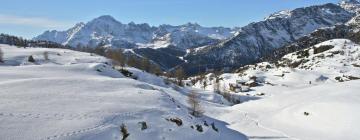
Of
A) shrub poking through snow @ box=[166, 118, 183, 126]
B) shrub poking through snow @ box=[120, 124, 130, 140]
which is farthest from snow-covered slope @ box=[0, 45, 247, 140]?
shrub poking through snow @ box=[166, 118, 183, 126]

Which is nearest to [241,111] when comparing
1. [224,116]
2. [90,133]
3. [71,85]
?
[224,116]

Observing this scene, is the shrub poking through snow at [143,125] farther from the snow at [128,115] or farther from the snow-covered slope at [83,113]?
the snow at [128,115]

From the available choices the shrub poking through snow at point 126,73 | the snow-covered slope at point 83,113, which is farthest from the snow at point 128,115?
the shrub poking through snow at point 126,73

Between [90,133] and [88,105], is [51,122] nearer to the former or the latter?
[90,133]

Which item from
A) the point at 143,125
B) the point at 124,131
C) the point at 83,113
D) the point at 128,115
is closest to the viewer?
the point at 124,131

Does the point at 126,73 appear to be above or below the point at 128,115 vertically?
above

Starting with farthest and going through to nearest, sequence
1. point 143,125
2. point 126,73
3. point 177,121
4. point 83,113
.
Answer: point 126,73 < point 177,121 < point 143,125 < point 83,113

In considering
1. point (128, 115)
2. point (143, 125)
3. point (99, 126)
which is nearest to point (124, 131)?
point (99, 126)

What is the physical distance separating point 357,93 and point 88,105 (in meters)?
64.4

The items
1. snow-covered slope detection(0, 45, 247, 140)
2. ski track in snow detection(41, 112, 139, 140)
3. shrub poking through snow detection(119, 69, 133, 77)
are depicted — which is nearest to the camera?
ski track in snow detection(41, 112, 139, 140)

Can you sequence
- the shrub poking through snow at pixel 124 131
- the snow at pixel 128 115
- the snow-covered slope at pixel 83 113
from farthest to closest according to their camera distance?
the shrub poking through snow at pixel 124 131
the snow at pixel 128 115
the snow-covered slope at pixel 83 113

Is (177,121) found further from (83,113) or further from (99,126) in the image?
(99,126)

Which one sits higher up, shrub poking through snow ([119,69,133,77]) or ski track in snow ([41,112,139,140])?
shrub poking through snow ([119,69,133,77])

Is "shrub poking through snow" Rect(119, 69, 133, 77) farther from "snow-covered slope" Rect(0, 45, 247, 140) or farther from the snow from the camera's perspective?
"snow-covered slope" Rect(0, 45, 247, 140)
